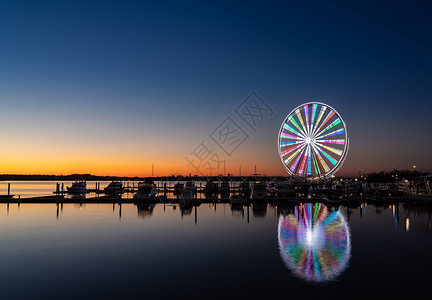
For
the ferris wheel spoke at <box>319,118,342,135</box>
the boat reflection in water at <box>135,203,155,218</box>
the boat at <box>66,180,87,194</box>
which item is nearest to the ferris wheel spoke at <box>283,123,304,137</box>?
the ferris wheel spoke at <box>319,118,342,135</box>

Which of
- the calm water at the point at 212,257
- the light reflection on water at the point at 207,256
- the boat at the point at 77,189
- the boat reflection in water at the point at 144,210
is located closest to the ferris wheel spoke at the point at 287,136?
the light reflection on water at the point at 207,256

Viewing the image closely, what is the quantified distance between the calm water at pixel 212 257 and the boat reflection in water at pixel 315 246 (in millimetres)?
62

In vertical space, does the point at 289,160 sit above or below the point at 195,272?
above

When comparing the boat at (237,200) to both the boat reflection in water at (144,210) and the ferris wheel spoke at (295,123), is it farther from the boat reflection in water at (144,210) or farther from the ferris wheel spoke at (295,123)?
the ferris wheel spoke at (295,123)

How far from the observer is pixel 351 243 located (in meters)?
23.2

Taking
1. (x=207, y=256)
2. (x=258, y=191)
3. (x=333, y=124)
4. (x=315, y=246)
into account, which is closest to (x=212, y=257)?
(x=207, y=256)

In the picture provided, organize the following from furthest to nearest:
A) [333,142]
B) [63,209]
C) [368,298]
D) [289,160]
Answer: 1. [289,160]
2. [333,142]
3. [63,209]
4. [368,298]

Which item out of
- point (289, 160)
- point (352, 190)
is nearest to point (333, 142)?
point (289, 160)

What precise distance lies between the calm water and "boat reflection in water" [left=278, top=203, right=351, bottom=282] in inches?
2.5

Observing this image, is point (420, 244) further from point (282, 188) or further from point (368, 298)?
point (282, 188)

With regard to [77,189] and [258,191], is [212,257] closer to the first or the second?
[258,191]

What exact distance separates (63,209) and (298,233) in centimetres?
3049

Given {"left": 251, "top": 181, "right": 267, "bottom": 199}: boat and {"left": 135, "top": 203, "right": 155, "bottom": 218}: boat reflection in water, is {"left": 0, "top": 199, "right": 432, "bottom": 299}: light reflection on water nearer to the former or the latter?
{"left": 135, "top": 203, "right": 155, "bottom": 218}: boat reflection in water

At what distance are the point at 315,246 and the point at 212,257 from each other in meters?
7.03
